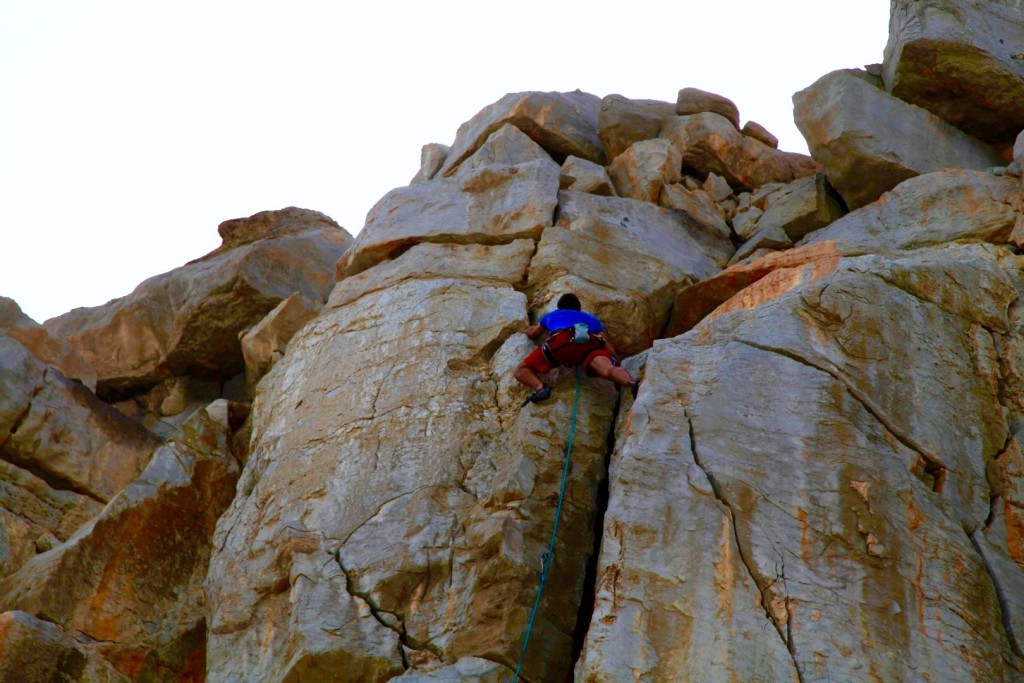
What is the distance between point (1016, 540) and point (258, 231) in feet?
36.2

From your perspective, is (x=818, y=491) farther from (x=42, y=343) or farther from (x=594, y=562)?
(x=42, y=343)

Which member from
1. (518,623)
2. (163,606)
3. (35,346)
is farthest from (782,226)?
→ (35,346)

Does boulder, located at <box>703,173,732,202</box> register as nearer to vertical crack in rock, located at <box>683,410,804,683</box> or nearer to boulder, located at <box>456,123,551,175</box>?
boulder, located at <box>456,123,551,175</box>

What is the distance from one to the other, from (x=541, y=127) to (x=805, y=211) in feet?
12.2

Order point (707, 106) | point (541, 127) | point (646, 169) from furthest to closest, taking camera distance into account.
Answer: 1. point (707, 106)
2. point (541, 127)
3. point (646, 169)

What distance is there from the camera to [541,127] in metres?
15.1

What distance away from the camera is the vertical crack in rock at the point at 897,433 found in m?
Answer: 8.57

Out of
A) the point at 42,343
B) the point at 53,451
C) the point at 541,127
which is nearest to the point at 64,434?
the point at 53,451

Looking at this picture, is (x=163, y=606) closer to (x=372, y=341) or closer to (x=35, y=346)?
(x=372, y=341)

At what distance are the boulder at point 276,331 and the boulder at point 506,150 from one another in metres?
2.54

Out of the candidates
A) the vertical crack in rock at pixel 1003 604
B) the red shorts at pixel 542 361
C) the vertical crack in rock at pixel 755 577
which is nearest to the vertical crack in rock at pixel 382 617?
the red shorts at pixel 542 361

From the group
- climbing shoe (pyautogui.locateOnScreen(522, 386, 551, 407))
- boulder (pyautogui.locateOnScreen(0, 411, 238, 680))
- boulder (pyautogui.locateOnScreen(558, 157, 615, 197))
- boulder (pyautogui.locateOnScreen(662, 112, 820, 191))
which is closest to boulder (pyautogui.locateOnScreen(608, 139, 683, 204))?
boulder (pyautogui.locateOnScreen(558, 157, 615, 197))

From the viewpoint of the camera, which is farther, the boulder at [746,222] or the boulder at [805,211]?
the boulder at [746,222]

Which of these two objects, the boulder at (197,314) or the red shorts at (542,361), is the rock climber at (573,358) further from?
the boulder at (197,314)
